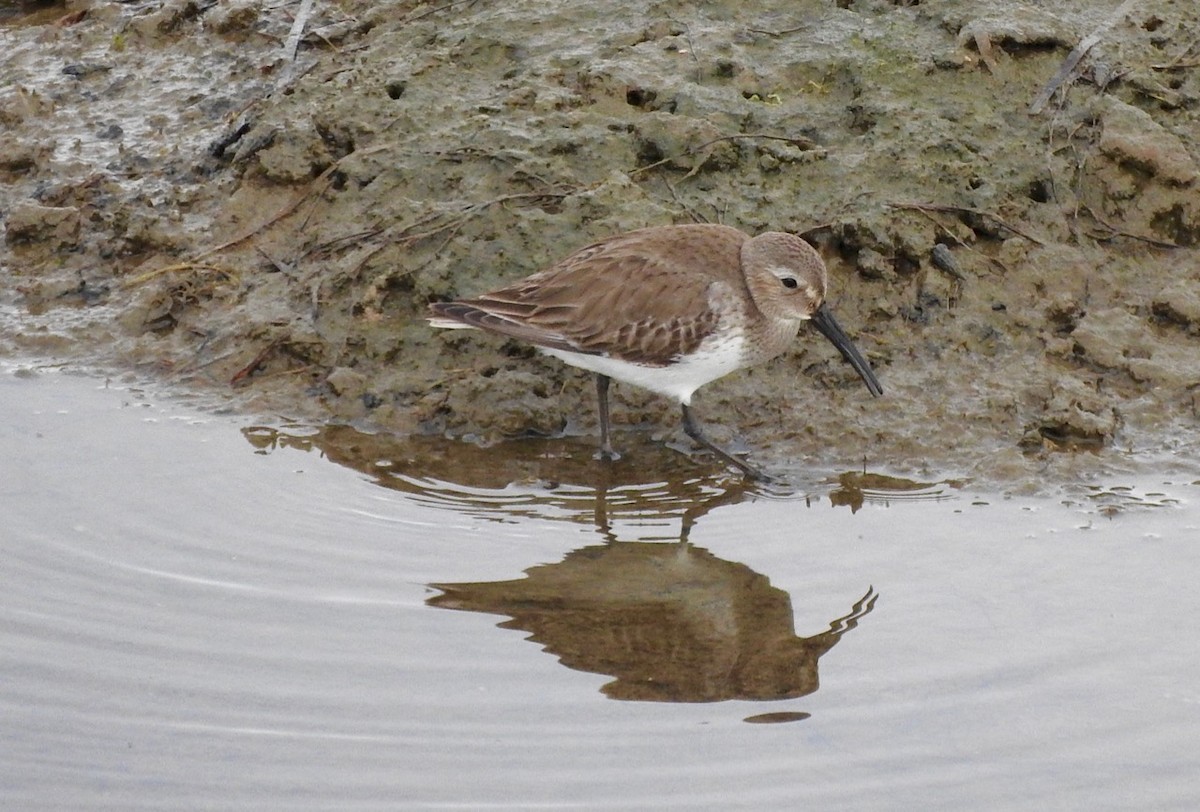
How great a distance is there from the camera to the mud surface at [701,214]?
798 cm

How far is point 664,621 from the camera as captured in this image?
6.21 metres

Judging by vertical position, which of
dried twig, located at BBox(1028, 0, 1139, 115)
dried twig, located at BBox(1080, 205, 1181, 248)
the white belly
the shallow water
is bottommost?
the shallow water

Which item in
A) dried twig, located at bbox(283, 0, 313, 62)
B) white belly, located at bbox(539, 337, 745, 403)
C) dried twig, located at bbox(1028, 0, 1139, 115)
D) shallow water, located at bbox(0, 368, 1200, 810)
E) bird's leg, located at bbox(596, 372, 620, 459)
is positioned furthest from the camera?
dried twig, located at bbox(283, 0, 313, 62)

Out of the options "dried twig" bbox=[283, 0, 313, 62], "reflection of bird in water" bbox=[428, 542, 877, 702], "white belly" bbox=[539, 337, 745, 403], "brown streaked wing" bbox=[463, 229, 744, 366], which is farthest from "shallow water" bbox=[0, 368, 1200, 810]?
"dried twig" bbox=[283, 0, 313, 62]

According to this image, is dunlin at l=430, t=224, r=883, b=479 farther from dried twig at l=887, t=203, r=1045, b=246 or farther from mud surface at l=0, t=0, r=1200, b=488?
dried twig at l=887, t=203, r=1045, b=246

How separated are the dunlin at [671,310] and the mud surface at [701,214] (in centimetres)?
48

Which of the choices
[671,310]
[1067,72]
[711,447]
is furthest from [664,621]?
Answer: [1067,72]

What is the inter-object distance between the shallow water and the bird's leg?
11cm

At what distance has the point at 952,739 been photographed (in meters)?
5.32

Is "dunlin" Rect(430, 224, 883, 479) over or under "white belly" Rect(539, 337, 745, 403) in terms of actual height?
over

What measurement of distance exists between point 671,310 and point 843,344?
2.99 ft

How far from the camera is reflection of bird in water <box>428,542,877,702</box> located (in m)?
5.79

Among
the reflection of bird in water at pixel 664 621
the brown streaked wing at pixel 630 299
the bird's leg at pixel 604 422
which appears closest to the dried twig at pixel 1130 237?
the brown streaked wing at pixel 630 299

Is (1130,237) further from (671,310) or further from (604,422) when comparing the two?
(604,422)
